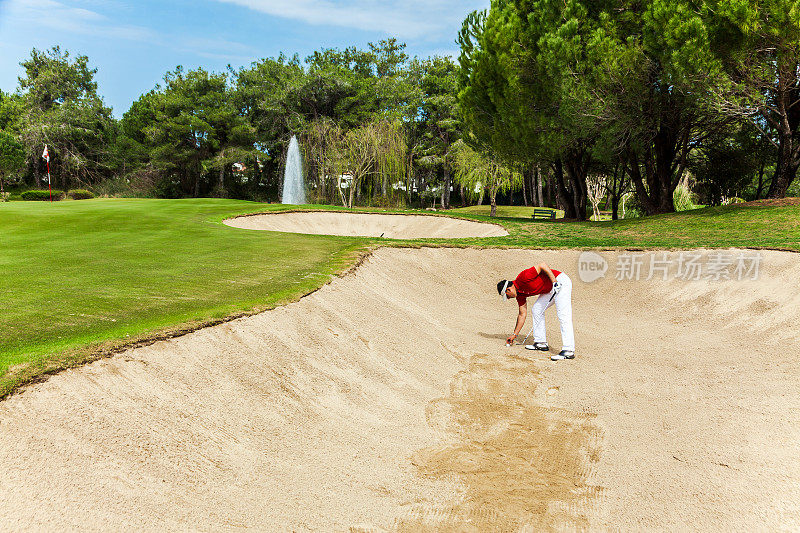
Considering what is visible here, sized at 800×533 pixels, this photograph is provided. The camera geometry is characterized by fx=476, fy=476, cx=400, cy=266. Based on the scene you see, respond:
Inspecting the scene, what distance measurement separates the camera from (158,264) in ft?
38.3

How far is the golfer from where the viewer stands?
10.2 m

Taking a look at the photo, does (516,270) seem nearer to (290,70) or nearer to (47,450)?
(47,450)

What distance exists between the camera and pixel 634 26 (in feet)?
82.9

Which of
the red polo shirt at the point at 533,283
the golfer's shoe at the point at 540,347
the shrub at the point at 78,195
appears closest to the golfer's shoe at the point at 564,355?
the golfer's shoe at the point at 540,347

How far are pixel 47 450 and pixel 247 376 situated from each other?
8.31 feet

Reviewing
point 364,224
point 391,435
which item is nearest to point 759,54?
point 364,224

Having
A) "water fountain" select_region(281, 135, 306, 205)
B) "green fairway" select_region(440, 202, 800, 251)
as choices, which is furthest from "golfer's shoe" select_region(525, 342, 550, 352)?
"water fountain" select_region(281, 135, 306, 205)

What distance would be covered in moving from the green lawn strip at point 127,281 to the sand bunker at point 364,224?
26.4 ft

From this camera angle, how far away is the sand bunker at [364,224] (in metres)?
26.6

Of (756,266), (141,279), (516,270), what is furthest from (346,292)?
(756,266)

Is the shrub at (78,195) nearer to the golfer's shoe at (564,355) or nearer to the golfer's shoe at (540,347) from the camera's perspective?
the golfer's shoe at (540,347)

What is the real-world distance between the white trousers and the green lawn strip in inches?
194

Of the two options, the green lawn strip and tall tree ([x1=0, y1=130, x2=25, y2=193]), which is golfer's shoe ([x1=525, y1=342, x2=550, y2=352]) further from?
tall tree ([x1=0, y1=130, x2=25, y2=193])

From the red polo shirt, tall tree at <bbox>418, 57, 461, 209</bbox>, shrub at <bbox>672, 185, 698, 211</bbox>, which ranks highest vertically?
tall tree at <bbox>418, 57, 461, 209</bbox>
